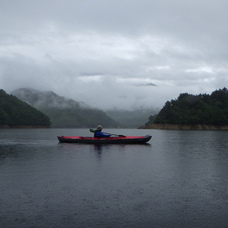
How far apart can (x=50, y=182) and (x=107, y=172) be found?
758cm

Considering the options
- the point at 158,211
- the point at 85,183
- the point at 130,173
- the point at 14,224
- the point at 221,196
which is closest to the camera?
the point at 14,224

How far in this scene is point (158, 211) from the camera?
17.8m

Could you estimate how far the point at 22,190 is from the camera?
2262cm

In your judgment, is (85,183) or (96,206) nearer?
(96,206)

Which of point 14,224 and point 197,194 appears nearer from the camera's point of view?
point 14,224

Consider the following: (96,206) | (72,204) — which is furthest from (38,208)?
(96,206)

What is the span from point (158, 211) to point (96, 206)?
4029 mm

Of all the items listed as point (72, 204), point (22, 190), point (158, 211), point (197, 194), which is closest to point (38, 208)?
point (72, 204)

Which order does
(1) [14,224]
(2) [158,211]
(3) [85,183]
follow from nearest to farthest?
(1) [14,224]
(2) [158,211]
(3) [85,183]

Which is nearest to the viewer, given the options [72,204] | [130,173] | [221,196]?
[72,204]

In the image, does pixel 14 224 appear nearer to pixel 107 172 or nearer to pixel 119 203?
pixel 119 203

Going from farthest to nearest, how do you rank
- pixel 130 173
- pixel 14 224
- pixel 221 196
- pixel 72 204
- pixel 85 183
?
pixel 130 173 → pixel 85 183 → pixel 221 196 → pixel 72 204 → pixel 14 224

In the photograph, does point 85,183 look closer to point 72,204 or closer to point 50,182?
point 50,182

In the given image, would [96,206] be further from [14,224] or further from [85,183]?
[85,183]
